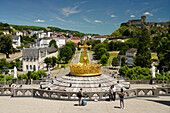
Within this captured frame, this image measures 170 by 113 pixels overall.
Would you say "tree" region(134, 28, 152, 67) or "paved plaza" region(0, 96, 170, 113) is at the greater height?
"tree" region(134, 28, 152, 67)

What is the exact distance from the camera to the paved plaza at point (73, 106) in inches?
543

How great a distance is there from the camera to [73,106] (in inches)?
590

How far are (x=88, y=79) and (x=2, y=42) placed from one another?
286ft

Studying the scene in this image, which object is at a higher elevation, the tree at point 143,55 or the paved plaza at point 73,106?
the tree at point 143,55

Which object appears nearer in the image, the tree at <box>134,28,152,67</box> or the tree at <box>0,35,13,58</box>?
the tree at <box>134,28,152,67</box>

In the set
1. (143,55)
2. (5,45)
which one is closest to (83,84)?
(143,55)

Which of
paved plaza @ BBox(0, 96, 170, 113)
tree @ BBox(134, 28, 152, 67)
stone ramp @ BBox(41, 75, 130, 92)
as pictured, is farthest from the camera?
tree @ BBox(134, 28, 152, 67)

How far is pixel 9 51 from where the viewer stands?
97.7m

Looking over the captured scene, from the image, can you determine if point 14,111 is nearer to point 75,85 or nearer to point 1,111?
point 1,111

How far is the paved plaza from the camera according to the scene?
1380cm

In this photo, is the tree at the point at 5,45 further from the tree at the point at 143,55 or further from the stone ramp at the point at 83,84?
the stone ramp at the point at 83,84

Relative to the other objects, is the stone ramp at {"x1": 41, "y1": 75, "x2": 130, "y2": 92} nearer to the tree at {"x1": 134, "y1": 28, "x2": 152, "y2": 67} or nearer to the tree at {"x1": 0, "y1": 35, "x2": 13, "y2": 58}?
the tree at {"x1": 134, "y1": 28, "x2": 152, "y2": 67}

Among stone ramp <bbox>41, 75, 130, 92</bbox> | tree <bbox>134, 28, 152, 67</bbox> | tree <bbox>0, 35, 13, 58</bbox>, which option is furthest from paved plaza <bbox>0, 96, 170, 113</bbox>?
tree <bbox>0, 35, 13, 58</bbox>

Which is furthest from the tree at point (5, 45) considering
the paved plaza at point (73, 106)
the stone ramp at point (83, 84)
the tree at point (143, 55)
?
the paved plaza at point (73, 106)
